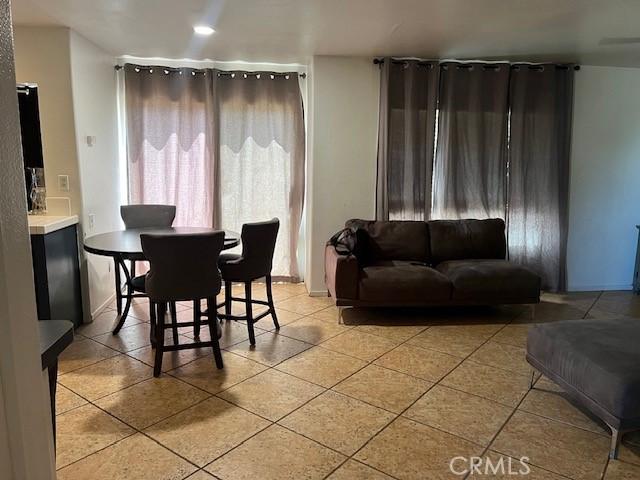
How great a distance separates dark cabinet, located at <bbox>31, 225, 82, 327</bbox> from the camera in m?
3.29

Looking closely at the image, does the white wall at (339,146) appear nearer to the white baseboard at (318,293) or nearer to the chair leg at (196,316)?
the white baseboard at (318,293)

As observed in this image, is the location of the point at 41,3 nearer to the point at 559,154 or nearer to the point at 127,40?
the point at 127,40

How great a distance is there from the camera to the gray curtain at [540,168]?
491cm

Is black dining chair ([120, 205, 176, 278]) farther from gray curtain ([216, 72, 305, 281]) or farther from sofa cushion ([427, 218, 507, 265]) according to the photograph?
sofa cushion ([427, 218, 507, 265])

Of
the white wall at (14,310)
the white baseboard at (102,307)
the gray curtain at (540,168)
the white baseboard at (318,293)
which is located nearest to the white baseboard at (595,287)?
the gray curtain at (540,168)

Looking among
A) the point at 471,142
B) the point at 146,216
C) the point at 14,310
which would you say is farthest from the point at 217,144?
the point at 14,310

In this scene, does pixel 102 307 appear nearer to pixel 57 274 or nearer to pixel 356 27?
pixel 57 274

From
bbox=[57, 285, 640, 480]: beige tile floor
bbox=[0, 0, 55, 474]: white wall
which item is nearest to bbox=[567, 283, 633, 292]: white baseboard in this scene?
bbox=[57, 285, 640, 480]: beige tile floor

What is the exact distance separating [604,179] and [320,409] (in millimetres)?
4395

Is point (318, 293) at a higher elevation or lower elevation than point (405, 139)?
lower

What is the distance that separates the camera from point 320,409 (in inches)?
106

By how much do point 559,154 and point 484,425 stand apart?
A: 3.58 metres

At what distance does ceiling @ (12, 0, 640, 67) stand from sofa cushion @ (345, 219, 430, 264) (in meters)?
1.71

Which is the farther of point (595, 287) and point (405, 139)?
point (595, 287)
